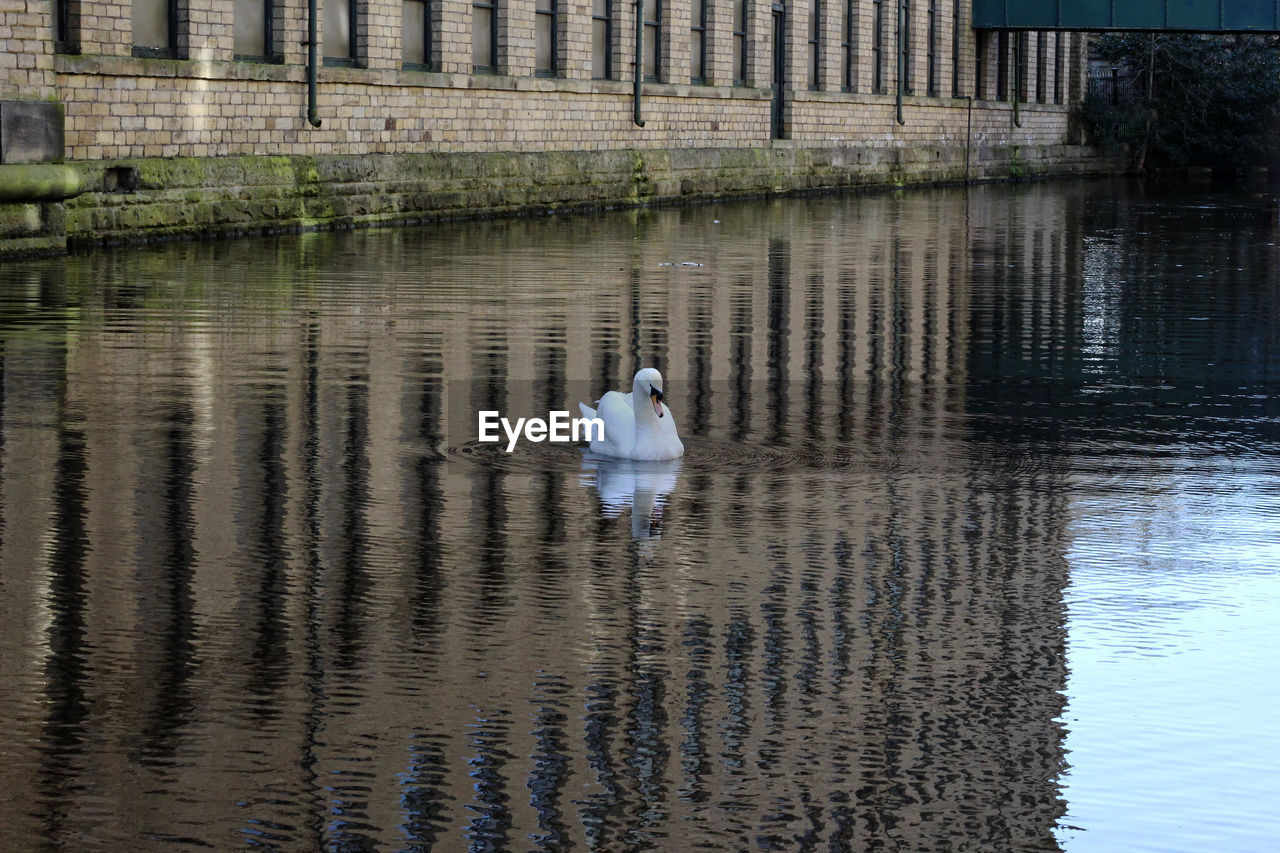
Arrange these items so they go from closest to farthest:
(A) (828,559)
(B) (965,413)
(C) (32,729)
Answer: (C) (32,729) < (A) (828,559) < (B) (965,413)

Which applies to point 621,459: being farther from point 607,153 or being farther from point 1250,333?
point 607,153

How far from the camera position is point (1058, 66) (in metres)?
59.4

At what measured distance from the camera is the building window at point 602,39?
35000mm

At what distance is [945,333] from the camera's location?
46.6 ft

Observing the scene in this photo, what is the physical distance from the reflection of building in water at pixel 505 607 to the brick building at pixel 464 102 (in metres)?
10.3

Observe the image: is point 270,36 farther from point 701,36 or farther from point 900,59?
point 900,59

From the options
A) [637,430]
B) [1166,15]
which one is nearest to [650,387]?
[637,430]

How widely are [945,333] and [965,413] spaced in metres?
4.07

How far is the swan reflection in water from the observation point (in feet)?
24.2

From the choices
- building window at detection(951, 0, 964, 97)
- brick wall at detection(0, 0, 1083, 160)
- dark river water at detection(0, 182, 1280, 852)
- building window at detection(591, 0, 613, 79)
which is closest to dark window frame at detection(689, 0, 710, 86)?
brick wall at detection(0, 0, 1083, 160)

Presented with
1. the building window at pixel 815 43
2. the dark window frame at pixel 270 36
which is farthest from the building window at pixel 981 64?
the dark window frame at pixel 270 36

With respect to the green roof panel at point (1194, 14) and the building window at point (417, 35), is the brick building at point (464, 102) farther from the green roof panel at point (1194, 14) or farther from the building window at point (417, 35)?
the green roof panel at point (1194, 14)

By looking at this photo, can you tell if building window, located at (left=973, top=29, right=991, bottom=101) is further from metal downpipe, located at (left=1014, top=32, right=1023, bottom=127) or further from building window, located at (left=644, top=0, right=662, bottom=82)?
building window, located at (left=644, top=0, right=662, bottom=82)

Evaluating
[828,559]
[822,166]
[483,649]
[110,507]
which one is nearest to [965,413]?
[828,559]
